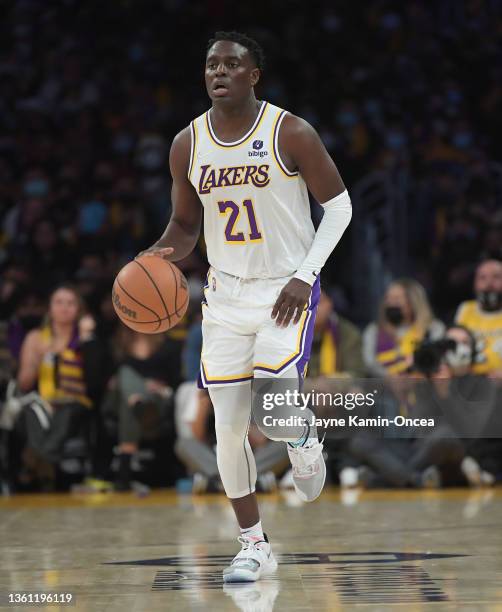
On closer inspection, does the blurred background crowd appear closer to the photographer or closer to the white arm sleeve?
the photographer

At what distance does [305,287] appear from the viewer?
4.57m

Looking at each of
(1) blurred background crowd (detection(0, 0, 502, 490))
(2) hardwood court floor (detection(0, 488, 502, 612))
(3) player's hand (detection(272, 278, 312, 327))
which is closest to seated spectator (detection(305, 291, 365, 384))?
(1) blurred background crowd (detection(0, 0, 502, 490))

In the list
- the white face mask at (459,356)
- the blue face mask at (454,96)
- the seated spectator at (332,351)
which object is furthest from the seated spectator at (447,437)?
the blue face mask at (454,96)

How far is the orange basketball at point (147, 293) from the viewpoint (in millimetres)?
4688

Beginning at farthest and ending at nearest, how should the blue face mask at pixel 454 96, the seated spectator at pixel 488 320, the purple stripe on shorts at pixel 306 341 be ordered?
the blue face mask at pixel 454 96 → the seated spectator at pixel 488 320 → the purple stripe on shorts at pixel 306 341

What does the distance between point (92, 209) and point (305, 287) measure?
7.28 m

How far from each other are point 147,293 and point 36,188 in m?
7.54

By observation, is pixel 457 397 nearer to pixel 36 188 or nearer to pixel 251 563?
pixel 251 563

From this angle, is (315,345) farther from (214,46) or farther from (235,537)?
(214,46)

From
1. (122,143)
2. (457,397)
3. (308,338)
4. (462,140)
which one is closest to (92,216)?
(122,143)

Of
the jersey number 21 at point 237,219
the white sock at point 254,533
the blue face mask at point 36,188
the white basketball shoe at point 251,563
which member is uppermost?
the blue face mask at point 36,188

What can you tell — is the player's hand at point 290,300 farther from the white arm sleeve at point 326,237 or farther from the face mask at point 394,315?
the face mask at point 394,315

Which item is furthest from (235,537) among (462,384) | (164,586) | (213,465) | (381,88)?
(381,88)

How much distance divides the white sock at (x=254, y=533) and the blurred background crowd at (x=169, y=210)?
10.9 ft
